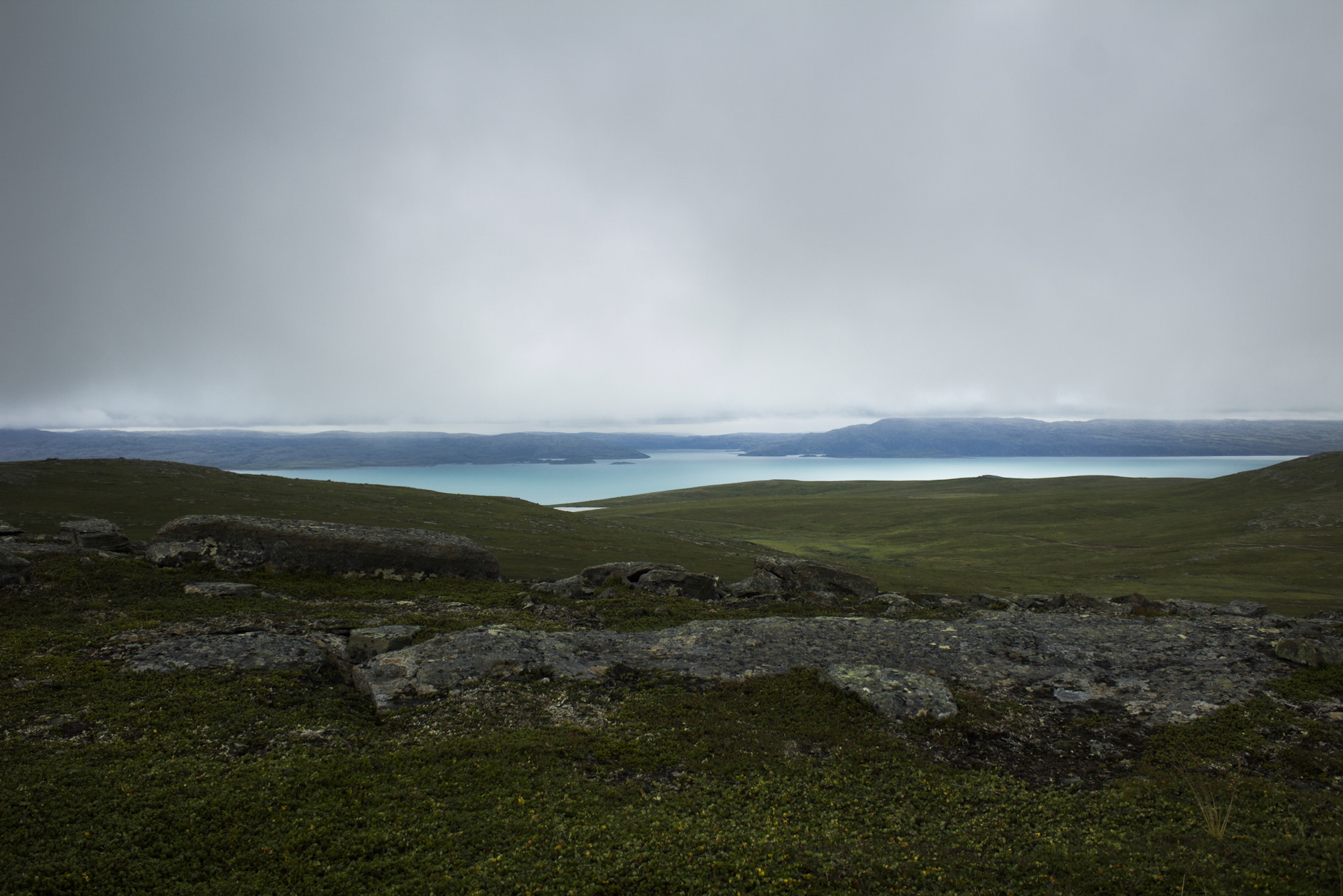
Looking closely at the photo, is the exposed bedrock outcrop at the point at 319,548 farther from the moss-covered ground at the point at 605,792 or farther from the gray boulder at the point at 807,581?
the gray boulder at the point at 807,581

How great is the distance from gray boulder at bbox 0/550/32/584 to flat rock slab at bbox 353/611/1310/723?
1460cm

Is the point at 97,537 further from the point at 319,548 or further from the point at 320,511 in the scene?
the point at 320,511

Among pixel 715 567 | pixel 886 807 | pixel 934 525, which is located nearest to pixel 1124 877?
pixel 886 807

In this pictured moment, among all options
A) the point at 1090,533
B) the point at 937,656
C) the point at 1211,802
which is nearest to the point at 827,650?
the point at 937,656

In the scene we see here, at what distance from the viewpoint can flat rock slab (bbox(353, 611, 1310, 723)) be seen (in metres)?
14.5

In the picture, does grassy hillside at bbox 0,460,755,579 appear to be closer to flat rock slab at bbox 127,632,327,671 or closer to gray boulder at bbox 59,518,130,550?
gray boulder at bbox 59,518,130,550

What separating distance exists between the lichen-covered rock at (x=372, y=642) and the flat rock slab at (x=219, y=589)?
7.91 meters

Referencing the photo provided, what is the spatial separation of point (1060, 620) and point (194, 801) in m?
25.2

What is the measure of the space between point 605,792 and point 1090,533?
109218 mm

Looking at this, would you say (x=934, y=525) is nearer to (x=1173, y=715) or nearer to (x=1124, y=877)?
(x=1173, y=715)

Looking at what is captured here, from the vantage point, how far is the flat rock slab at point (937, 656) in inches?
571

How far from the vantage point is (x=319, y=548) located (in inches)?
993

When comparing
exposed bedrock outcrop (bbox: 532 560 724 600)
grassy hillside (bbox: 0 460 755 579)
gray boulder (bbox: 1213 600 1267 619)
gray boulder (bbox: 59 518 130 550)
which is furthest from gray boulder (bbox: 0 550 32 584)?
gray boulder (bbox: 1213 600 1267 619)

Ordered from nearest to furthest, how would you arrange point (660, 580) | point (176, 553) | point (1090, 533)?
point (176, 553) < point (660, 580) < point (1090, 533)
